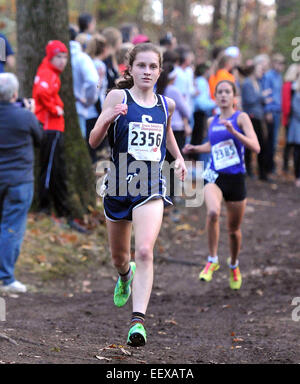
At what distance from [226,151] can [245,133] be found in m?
0.29

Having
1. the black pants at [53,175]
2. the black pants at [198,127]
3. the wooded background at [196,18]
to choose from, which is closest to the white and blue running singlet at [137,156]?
the black pants at [53,175]

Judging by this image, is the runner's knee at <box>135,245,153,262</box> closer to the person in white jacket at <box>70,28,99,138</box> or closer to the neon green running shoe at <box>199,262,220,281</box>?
the neon green running shoe at <box>199,262,220,281</box>

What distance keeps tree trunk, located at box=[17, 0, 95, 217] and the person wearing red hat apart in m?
0.18

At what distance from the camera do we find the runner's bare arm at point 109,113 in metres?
5.07

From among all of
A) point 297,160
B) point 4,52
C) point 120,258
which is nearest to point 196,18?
point 297,160

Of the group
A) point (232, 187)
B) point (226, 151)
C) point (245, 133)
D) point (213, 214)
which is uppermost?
point (245, 133)

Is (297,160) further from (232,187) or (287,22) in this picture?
(232,187)

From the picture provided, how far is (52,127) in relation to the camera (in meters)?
8.95

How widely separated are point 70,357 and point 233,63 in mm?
8849

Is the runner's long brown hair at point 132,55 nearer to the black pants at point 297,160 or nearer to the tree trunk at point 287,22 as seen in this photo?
the black pants at point 297,160

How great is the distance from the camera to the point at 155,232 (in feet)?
17.0

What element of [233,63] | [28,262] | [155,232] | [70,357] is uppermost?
[233,63]

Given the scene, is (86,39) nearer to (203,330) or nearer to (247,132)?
(247,132)
